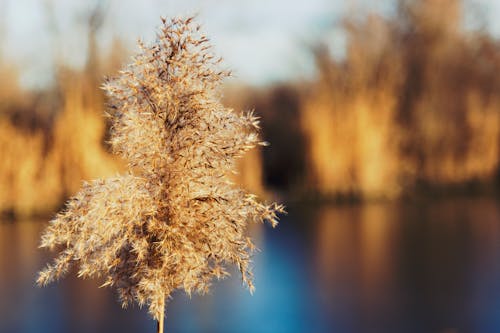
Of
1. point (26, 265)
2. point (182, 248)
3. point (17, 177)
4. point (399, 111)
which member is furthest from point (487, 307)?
point (399, 111)

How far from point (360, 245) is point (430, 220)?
3169mm

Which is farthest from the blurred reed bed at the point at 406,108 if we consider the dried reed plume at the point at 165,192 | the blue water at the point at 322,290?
the dried reed plume at the point at 165,192

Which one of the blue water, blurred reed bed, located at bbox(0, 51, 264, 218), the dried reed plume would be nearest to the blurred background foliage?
blurred reed bed, located at bbox(0, 51, 264, 218)

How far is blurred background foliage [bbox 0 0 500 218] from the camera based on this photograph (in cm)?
1343

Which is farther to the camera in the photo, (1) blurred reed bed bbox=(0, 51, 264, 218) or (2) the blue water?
(1) blurred reed bed bbox=(0, 51, 264, 218)

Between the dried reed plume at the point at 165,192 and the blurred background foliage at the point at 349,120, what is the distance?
8.54 metres

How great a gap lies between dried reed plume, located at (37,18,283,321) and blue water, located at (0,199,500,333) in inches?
147

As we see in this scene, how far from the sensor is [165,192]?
3.40 metres

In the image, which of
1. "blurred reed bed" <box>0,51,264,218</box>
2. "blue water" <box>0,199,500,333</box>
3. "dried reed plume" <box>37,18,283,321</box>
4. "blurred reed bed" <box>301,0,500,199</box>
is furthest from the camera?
"blurred reed bed" <box>301,0,500,199</box>

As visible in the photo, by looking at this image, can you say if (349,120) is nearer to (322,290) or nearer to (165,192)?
(322,290)

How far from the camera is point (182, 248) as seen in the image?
133 inches

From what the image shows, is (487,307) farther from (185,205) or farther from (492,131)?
(492,131)

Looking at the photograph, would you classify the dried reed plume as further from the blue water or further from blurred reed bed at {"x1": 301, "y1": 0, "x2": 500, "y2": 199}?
blurred reed bed at {"x1": 301, "y1": 0, "x2": 500, "y2": 199}

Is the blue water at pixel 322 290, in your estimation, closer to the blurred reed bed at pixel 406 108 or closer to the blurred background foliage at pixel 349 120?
the blurred background foliage at pixel 349 120
